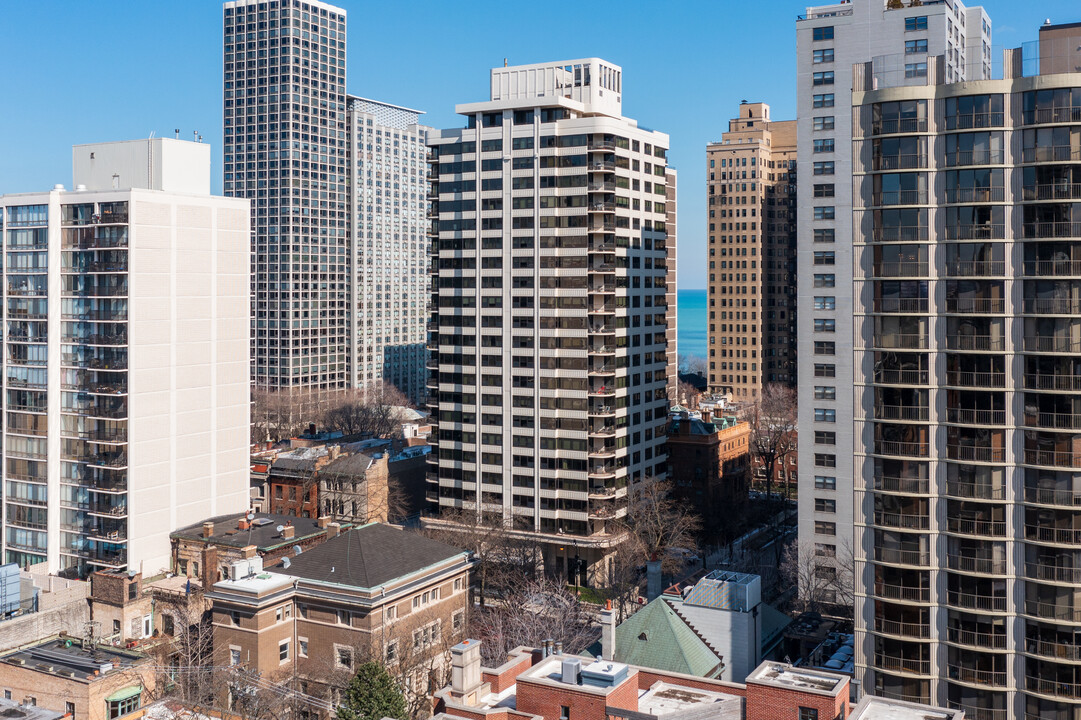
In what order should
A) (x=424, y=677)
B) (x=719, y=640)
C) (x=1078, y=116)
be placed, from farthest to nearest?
(x=424, y=677)
(x=719, y=640)
(x=1078, y=116)

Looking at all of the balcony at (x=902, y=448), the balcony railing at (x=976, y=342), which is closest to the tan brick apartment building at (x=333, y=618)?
the balcony at (x=902, y=448)

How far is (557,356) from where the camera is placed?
93.1 meters

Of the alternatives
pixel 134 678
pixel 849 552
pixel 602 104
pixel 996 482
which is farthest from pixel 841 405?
pixel 134 678

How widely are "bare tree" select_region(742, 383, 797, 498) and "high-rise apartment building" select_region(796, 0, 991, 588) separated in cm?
3919

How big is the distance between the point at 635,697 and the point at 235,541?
45.1 metres

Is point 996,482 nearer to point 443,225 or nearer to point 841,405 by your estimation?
point 841,405

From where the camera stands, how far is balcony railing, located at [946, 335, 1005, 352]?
48.4 meters

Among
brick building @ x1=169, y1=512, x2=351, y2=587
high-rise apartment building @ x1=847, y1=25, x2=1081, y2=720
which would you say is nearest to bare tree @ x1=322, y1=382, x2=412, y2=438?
brick building @ x1=169, y1=512, x2=351, y2=587

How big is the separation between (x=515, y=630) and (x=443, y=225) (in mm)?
45468

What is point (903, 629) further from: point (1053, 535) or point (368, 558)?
point (368, 558)

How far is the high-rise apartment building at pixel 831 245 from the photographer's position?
3029 inches

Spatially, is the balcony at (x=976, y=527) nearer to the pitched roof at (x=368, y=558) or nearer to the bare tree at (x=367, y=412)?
the pitched roof at (x=368, y=558)

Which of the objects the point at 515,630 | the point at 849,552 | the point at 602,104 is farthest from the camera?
the point at 602,104

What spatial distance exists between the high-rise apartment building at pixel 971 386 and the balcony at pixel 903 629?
0.08 m
